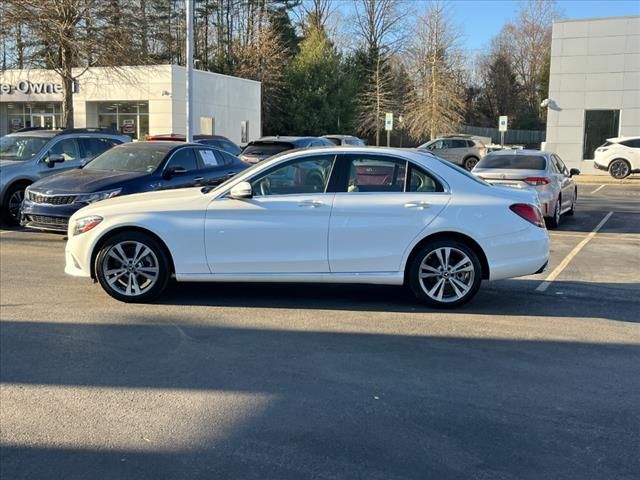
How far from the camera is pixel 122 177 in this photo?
34.0 feet

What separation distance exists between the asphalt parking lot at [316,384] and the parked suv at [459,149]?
2514cm

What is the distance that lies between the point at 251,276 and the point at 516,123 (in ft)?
224

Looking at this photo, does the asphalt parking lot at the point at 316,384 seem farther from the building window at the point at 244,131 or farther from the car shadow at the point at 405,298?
the building window at the point at 244,131

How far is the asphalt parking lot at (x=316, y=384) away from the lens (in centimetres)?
364

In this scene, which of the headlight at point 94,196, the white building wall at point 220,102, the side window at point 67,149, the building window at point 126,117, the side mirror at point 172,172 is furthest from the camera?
the building window at point 126,117

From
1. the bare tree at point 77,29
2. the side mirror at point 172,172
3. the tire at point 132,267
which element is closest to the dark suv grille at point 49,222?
the side mirror at point 172,172

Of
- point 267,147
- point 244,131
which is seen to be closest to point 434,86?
point 244,131

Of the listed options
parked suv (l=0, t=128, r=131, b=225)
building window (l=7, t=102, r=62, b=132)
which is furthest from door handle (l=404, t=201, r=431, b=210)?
building window (l=7, t=102, r=62, b=132)

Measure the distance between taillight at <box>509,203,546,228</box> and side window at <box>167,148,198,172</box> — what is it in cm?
618

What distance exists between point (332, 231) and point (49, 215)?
5.40 m

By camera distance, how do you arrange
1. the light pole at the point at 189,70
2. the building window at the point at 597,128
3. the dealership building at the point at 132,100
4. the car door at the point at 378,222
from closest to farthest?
the car door at the point at 378,222 < the light pole at the point at 189,70 < the building window at the point at 597,128 < the dealership building at the point at 132,100

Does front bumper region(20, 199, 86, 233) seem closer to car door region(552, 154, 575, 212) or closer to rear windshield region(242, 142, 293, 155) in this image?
rear windshield region(242, 142, 293, 155)

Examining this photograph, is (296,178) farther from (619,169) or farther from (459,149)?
(459,149)

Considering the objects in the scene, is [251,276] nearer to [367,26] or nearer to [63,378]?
[63,378]
